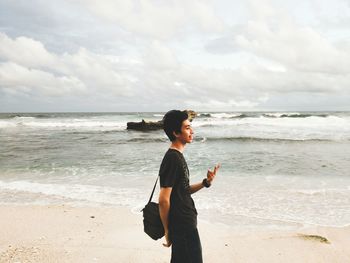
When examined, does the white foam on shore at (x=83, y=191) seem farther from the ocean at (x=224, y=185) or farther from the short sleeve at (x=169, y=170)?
the short sleeve at (x=169, y=170)

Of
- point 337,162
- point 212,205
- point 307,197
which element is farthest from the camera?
point 337,162

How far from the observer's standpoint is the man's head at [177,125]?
2871 mm

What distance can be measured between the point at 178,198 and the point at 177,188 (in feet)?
0.28

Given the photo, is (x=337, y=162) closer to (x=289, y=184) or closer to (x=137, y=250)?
(x=289, y=184)

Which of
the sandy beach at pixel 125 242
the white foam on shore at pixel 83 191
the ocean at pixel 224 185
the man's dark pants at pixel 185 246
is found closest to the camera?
the man's dark pants at pixel 185 246

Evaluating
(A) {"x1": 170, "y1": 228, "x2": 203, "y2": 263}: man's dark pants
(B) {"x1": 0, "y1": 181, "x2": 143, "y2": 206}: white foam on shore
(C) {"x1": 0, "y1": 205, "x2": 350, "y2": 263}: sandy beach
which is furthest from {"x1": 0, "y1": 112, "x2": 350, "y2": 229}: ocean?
(A) {"x1": 170, "y1": 228, "x2": 203, "y2": 263}: man's dark pants

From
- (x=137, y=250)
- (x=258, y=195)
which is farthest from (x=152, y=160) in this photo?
(x=137, y=250)

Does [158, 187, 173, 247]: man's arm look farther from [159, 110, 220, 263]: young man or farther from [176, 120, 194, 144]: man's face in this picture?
[176, 120, 194, 144]: man's face

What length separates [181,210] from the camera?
2.82 metres

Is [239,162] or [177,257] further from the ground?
[177,257]

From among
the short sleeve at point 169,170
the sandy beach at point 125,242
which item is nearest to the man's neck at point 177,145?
the short sleeve at point 169,170

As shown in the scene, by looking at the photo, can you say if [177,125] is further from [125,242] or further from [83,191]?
[83,191]

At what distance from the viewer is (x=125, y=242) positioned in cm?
547

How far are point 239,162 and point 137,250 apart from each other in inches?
375
